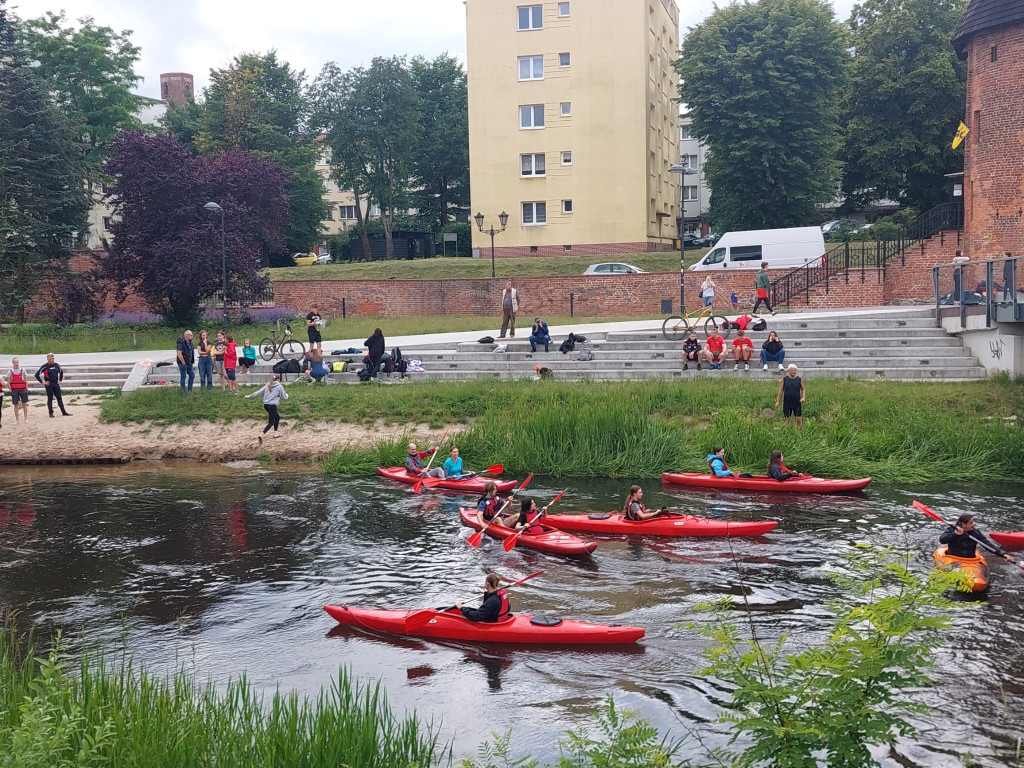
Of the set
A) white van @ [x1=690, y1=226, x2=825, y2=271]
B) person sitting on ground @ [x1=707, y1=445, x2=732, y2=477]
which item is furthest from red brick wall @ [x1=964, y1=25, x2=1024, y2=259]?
person sitting on ground @ [x1=707, y1=445, x2=732, y2=477]

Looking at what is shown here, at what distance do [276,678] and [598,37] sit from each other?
141 ft

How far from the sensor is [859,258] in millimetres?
33438

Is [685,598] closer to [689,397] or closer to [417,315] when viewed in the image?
[689,397]

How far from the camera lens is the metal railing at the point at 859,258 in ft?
108

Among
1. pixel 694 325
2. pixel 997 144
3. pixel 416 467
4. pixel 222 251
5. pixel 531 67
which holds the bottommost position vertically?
pixel 416 467

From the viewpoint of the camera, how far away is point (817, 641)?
32.9 feet

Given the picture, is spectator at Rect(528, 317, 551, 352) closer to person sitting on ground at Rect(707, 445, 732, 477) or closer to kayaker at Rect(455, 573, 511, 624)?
person sitting on ground at Rect(707, 445, 732, 477)

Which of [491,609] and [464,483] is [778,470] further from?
[491,609]

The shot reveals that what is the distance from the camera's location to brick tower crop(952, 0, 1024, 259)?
99.7 feet

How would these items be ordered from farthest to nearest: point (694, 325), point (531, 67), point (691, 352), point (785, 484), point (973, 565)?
point (531, 67) → point (694, 325) → point (691, 352) → point (785, 484) → point (973, 565)

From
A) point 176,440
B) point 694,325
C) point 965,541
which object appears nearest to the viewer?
point 965,541

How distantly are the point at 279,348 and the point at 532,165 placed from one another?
2551 cm

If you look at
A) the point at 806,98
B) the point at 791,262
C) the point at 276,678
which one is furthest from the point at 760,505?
the point at 806,98

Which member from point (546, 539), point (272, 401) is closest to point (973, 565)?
point (546, 539)
